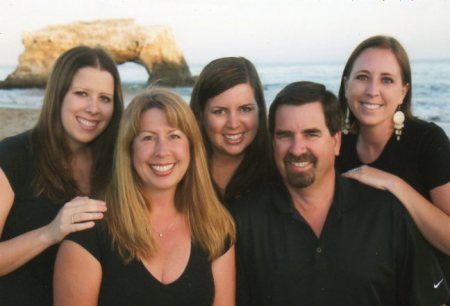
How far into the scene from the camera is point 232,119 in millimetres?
4008

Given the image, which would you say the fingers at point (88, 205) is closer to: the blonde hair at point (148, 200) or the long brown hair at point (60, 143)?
the blonde hair at point (148, 200)

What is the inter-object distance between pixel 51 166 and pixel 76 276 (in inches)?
38.0

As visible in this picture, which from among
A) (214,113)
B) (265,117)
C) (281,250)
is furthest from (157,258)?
(265,117)

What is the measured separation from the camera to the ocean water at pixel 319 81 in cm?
2213

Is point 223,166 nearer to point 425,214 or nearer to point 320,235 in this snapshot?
point 320,235

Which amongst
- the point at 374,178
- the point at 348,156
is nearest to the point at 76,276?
the point at 374,178

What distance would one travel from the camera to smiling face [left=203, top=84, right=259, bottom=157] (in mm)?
4031

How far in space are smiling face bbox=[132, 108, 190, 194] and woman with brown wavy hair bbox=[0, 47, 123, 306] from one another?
0.60 m

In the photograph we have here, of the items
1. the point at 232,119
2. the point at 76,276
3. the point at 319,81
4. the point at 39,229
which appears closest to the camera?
the point at 76,276

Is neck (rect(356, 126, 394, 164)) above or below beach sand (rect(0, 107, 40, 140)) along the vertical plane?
above

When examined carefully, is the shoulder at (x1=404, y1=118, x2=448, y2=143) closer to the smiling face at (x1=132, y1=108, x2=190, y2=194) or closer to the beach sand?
the smiling face at (x1=132, y1=108, x2=190, y2=194)

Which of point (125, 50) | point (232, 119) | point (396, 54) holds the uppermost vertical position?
point (125, 50)

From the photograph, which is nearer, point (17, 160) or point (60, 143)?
point (17, 160)

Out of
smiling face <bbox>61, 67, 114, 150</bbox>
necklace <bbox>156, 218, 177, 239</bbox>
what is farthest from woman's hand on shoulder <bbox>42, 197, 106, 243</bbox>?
smiling face <bbox>61, 67, 114, 150</bbox>
